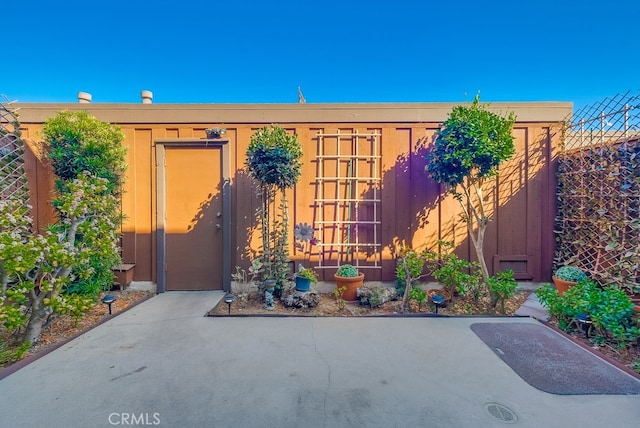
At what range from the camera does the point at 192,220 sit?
156 inches

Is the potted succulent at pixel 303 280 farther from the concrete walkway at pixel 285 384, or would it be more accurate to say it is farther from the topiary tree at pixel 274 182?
the concrete walkway at pixel 285 384

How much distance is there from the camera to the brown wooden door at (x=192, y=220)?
395 centimetres

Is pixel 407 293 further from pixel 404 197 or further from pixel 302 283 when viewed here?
pixel 404 197

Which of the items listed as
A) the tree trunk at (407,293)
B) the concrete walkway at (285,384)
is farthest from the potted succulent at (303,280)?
the tree trunk at (407,293)

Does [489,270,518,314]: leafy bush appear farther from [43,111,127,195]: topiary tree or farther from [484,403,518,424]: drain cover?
[43,111,127,195]: topiary tree

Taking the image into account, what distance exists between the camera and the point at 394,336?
2559 millimetres

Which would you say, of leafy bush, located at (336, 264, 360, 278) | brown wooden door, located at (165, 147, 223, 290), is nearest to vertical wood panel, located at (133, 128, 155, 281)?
brown wooden door, located at (165, 147, 223, 290)

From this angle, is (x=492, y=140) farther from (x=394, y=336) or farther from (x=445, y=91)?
(x=445, y=91)

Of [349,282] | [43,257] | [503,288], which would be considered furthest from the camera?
[349,282]

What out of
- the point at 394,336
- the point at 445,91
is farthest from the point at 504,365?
the point at 445,91

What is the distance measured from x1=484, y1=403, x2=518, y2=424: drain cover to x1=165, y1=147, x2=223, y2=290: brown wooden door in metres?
3.41

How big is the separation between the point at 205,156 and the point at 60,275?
2.13m

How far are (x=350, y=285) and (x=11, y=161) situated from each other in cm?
444

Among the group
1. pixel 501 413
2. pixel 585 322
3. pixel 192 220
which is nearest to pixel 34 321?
pixel 192 220
